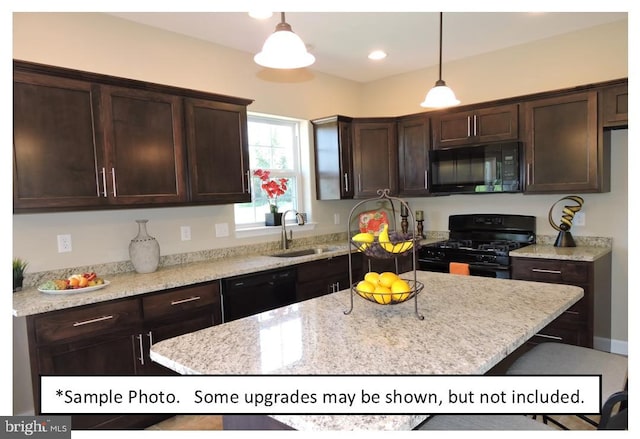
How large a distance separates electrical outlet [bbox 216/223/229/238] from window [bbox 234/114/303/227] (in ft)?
0.66

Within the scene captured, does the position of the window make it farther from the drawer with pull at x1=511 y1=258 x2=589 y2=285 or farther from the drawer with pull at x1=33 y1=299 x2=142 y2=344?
the drawer with pull at x1=511 y1=258 x2=589 y2=285

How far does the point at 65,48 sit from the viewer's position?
102 inches

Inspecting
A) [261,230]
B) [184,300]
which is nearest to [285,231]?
[261,230]

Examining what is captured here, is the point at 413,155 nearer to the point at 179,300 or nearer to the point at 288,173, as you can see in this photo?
the point at 288,173

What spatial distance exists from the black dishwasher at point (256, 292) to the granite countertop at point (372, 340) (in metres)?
1.08

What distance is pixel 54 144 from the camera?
2268mm

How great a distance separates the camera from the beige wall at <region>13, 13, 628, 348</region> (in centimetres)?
256

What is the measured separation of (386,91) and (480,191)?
5.59 feet

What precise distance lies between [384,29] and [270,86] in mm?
1181

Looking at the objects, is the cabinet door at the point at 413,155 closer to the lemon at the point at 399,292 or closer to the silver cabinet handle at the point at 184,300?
the silver cabinet handle at the point at 184,300
